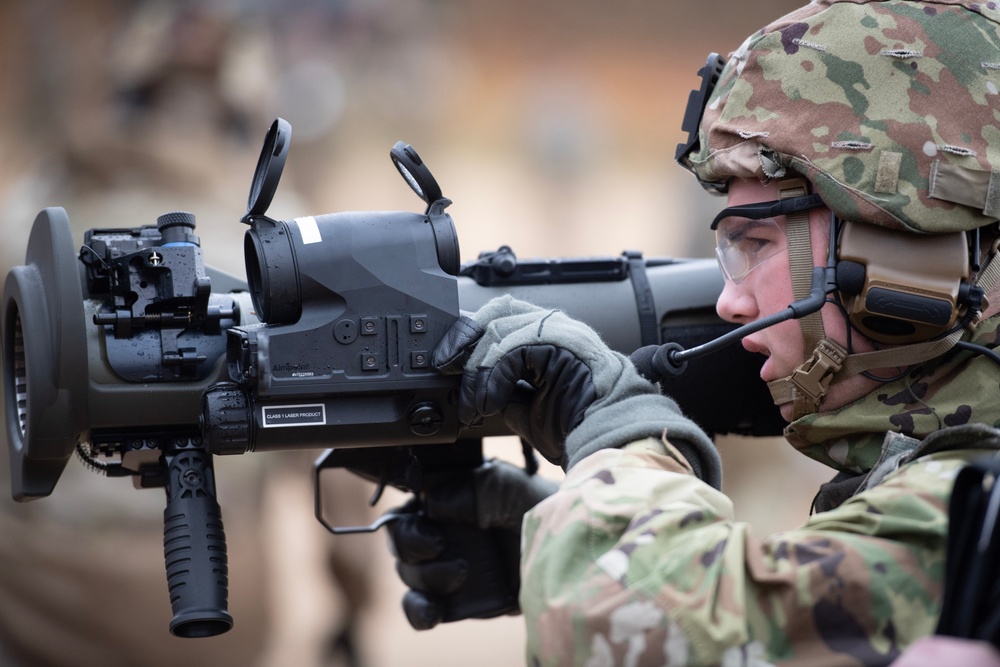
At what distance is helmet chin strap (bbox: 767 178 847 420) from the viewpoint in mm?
1578

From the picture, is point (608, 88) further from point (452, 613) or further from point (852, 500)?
point (852, 500)

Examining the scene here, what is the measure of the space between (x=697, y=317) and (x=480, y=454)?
52 cm

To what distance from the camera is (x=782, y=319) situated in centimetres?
155

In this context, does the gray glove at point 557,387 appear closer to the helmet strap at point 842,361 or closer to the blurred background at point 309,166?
the helmet strap at point 842,361

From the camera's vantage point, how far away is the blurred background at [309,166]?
3912 mm

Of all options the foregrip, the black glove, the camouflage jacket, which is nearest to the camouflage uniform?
the camouflage jacket

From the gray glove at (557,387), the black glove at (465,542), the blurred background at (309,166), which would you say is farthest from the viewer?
the blurred background at (309,166)

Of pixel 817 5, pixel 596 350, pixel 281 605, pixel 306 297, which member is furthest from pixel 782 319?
pixel 281 605

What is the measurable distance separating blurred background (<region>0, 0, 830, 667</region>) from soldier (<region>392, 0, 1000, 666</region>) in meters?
2.47

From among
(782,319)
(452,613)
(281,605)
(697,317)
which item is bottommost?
(281,605)

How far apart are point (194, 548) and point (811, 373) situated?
974mm

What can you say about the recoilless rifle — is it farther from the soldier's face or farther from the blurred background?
the blurred background

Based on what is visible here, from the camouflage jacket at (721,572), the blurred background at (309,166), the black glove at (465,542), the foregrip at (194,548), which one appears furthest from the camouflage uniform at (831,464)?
the blurred background at (309,166)

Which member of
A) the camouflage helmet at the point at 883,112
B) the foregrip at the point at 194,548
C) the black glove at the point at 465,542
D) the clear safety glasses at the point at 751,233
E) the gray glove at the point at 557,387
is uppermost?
the camouflage helmet at the point at 883,112
